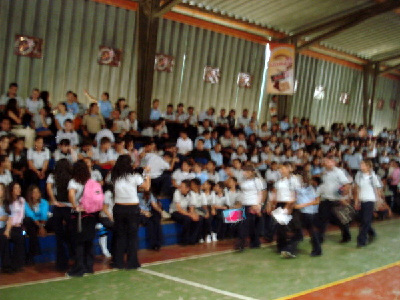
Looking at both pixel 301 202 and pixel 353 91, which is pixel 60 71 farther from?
pixel 353 91

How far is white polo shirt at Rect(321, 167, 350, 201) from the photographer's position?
9562mm

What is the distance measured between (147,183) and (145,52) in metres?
8.10

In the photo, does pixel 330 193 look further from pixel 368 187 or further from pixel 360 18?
pixel 360 18

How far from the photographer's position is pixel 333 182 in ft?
32.0

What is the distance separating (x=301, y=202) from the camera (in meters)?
8.83

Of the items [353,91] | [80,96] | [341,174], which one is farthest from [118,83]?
[353,91]

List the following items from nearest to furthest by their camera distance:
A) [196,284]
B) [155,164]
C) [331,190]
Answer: [196,284] → [331,190] → [155,164]

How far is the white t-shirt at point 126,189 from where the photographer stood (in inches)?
284

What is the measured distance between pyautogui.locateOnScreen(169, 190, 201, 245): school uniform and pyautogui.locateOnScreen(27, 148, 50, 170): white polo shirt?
2.75m

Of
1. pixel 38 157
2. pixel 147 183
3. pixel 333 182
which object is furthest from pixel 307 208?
pixel 38 157

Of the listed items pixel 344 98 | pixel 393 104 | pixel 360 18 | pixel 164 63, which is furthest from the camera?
pixel 393 104

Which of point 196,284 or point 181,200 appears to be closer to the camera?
point 196,284

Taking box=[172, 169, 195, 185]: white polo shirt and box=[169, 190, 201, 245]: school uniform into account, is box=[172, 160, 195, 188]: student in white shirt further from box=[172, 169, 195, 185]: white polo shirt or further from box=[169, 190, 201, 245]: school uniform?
box=[169, 190, 201, 245]: school uniform

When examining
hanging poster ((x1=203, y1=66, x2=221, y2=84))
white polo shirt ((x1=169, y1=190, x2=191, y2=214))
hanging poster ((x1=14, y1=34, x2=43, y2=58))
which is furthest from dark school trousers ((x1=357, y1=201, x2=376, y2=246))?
hanging poster ((x1=14, y1=34, x2=43, y2=58))
